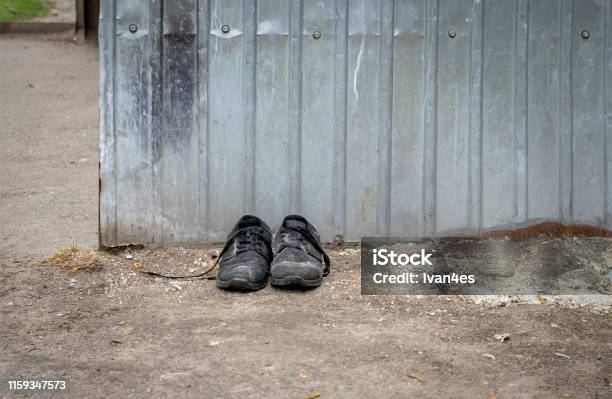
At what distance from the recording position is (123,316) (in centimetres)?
325

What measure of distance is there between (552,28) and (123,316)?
→ 2.55 m

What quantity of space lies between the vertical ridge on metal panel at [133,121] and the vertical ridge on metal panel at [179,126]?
0.08m

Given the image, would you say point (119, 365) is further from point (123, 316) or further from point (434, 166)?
point (434, 166)

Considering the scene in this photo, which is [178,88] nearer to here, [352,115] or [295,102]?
[295,102]

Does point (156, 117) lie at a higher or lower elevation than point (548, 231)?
higher

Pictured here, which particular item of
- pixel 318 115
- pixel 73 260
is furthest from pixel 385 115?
pixel 73 260

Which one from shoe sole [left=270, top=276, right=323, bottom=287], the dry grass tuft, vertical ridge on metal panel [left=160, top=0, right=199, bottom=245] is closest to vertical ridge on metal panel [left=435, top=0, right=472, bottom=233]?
shoe sole [left=270, top=276, right=323, bottom=287]

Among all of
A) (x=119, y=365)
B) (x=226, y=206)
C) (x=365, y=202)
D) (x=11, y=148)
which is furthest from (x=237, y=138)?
(x=11, y=148)

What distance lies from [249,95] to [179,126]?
38 centimetres

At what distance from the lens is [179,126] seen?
4043 mm

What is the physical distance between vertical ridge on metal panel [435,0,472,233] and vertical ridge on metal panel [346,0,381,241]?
327mm

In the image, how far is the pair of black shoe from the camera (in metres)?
3.50

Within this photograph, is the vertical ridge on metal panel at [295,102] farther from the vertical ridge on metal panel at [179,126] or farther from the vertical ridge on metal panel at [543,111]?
the vertical ridge on metal panel at [543,111]

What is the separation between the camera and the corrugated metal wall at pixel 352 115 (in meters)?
4.02
